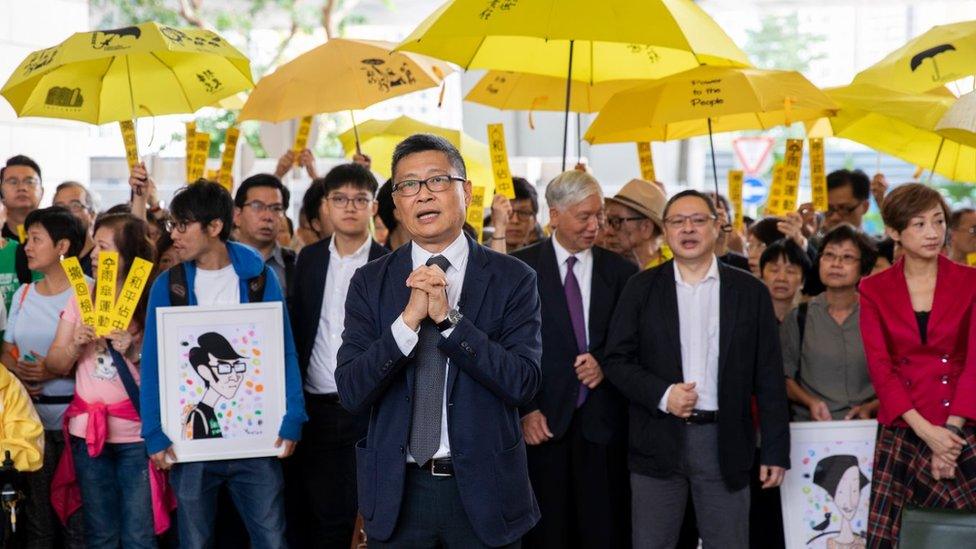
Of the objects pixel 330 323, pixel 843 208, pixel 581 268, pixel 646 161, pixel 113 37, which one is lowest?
pixel 330 323

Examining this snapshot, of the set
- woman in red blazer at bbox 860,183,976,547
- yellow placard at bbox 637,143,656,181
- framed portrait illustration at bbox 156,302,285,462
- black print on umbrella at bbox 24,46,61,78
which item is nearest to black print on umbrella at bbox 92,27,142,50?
black print on umbrella at bbox 24,46,61,78

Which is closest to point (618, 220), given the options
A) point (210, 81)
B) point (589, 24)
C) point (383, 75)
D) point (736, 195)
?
point (736, 195)

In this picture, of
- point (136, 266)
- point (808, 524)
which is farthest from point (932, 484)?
point (136, 266)

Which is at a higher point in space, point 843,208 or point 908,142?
point 908,142

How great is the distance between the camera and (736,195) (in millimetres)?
7211

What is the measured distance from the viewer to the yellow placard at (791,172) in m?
A: 6.55

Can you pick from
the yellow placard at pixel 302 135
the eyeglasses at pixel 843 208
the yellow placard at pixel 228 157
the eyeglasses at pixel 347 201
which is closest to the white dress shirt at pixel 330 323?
the eyeglasses at pixel 347 201

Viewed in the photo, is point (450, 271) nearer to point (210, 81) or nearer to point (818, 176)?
point (210, 81)

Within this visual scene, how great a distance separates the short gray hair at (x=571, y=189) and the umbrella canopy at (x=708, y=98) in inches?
26.7

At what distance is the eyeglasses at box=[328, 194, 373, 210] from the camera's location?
519 cm

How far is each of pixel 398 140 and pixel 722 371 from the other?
150 inches

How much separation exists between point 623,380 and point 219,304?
1.66 metres

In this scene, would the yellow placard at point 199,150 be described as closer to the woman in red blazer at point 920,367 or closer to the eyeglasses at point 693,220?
the eyeglasses at point 693,220

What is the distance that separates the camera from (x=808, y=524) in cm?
519
